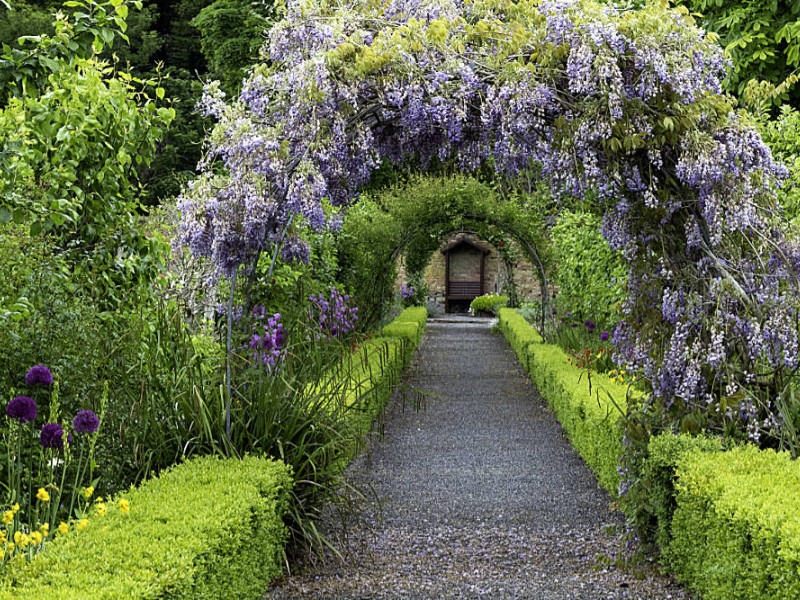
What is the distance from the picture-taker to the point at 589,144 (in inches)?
159

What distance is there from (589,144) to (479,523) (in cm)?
232

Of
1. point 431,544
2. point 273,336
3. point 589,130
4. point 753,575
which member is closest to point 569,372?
point 273,336

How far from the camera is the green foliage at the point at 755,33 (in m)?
10.7

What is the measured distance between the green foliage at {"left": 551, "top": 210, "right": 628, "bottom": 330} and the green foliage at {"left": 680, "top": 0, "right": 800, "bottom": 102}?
8.94ft

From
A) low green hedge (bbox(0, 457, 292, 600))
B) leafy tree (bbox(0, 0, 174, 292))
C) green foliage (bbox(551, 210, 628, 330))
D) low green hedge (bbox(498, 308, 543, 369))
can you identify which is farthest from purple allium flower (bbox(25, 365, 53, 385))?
low green hedge (bbox(498, 308, 543, 369))

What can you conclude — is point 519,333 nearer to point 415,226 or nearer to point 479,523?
point 415,226

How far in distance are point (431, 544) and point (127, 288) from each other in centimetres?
215

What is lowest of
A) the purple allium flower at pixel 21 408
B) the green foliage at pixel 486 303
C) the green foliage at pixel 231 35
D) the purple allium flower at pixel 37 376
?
the green foliage at pixel 486 303

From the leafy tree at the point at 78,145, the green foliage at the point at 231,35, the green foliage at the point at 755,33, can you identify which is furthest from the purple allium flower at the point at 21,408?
the green foliage at the point at 231,35

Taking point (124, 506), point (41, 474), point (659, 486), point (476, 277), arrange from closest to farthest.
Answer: point (124, 506) → point (41, 474) → point (659, 486) → point (476, 277)

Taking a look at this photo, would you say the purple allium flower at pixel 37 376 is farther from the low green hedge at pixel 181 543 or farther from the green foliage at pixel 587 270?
the green foliage at pixel 587 270

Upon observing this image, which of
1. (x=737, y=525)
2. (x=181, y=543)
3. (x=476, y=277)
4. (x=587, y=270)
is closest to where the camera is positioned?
(x=181, y=543)

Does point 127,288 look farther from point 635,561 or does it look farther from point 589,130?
point 635,561

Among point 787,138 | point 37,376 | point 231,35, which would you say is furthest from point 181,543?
point 231,35
